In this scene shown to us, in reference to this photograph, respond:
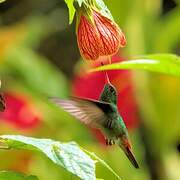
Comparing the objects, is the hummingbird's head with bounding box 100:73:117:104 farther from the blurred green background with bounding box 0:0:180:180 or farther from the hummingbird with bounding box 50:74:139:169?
the blurred green background with bounding box 0:0:180:180

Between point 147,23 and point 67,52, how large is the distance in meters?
1.82

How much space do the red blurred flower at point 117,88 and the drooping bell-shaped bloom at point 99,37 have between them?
4.84 ft

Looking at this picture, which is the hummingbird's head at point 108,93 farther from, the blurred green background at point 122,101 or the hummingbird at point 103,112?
the blurred green background at point 122,101

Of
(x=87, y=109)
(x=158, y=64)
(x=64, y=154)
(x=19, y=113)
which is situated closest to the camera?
(x=64, y=154)

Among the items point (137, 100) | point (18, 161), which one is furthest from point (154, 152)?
point (18, 161)

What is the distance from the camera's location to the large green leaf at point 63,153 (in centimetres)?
110

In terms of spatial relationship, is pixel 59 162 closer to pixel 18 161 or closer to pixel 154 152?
pixel 18 161

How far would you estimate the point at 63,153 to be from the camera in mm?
1146

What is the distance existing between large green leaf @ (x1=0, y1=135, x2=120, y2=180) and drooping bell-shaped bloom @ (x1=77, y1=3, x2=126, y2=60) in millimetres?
188

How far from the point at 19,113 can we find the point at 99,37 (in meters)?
1.61

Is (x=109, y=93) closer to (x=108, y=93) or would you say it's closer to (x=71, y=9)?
(x=108, y=93)

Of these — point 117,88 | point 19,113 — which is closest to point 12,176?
point 19,113

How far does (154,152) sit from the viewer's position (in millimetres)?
3287

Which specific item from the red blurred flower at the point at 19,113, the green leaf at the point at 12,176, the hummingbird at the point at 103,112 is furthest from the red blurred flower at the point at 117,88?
the green leaf at the point at 12,176
